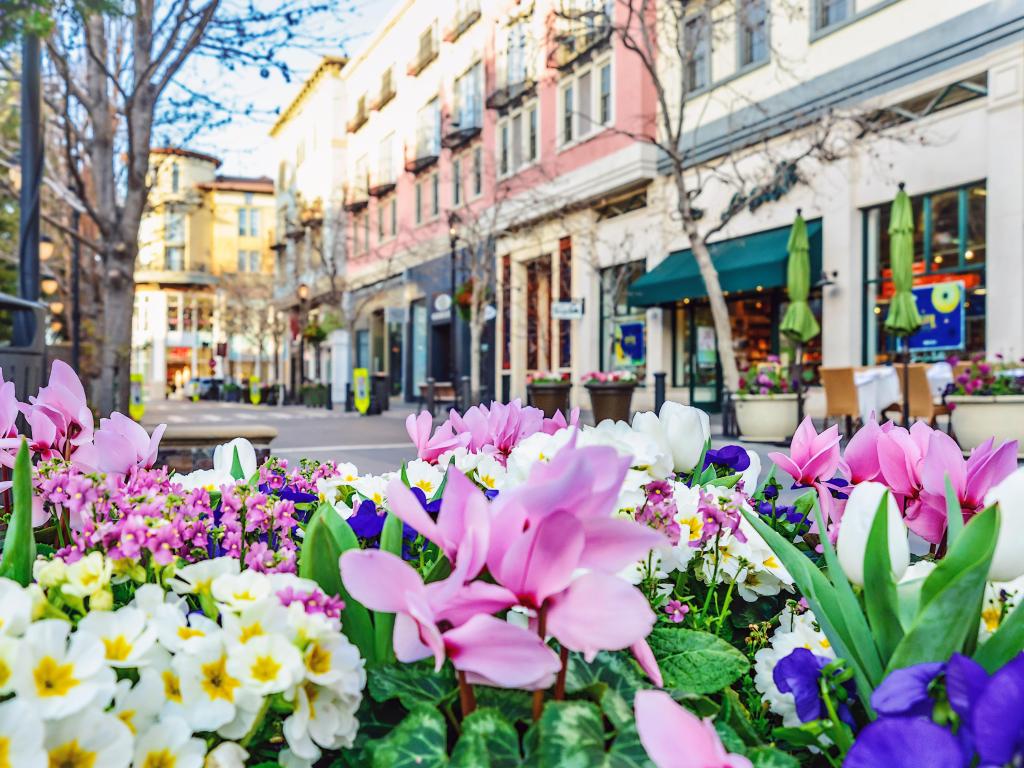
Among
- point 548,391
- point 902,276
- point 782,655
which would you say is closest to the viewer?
point 782,655

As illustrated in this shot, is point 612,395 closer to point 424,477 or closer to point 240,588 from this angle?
point 424,477

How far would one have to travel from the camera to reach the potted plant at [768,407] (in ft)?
39.9

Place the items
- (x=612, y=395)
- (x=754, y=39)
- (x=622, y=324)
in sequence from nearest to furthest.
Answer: (x=612, y=395), (x=754, y=39), (x=622, y=324)

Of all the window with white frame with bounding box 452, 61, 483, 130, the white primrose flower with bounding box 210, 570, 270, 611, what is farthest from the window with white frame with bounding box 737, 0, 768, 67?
the white primrose flower with bounding box 210, 570, 270, 611

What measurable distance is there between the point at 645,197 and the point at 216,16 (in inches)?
552

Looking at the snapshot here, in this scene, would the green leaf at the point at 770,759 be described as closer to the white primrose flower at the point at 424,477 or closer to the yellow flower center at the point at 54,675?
the yellow flower center at the point at 54,675

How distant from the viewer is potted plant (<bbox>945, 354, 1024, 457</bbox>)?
980 centimetres

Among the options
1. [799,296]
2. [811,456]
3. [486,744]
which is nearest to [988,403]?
[799,296]

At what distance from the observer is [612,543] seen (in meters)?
0.78

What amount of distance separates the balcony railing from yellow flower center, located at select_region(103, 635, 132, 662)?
3067 centimetres

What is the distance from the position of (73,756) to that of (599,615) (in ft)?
1.42

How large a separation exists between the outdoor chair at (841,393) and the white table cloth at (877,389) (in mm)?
71

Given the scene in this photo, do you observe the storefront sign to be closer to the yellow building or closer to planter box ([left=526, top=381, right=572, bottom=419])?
planter box ([left=526, top=381, right=572, bottom=419])

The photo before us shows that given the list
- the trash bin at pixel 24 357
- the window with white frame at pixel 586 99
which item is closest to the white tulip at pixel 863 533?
the trash bin at pixel 24 357
